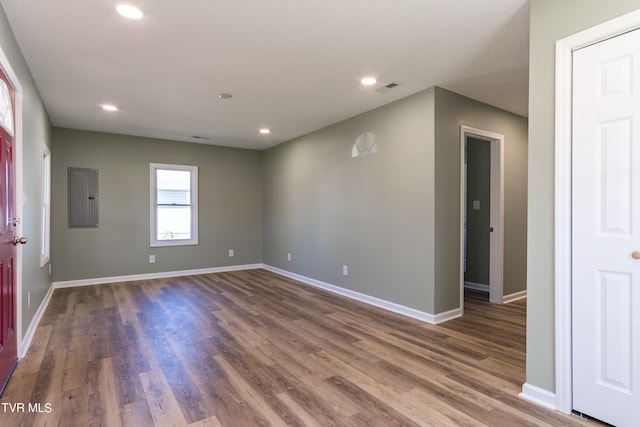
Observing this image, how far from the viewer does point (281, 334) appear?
324 centimetres

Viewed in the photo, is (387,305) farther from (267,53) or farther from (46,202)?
(46,202)

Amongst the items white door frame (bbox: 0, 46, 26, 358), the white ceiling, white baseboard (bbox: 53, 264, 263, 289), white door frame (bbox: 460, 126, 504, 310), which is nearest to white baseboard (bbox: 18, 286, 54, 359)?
white door frame (bbox: 0, 46, 26, 358)

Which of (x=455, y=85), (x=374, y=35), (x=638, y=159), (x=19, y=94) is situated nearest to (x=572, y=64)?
(x=638, y=159)

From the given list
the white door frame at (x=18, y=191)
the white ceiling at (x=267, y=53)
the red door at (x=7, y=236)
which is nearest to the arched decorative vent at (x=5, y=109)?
the red door at (x=7, y=236)

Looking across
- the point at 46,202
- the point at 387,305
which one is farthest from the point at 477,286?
the point at 46,202

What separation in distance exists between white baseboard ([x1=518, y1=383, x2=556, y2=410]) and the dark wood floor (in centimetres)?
6

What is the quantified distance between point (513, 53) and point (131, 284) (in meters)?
5.83

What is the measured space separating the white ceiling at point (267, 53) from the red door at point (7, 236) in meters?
0.60

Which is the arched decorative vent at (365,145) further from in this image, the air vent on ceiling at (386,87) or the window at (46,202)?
the window at (46,202)

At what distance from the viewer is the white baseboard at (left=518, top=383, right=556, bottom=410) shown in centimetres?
201

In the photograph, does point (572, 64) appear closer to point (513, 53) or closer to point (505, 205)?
point (513, 53)

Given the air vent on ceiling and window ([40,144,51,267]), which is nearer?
the air vent on ceiling

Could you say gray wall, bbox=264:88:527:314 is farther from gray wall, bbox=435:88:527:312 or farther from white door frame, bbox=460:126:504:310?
white door frame, bbox=460:126:504:310

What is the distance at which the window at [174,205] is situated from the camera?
6.02 metres
